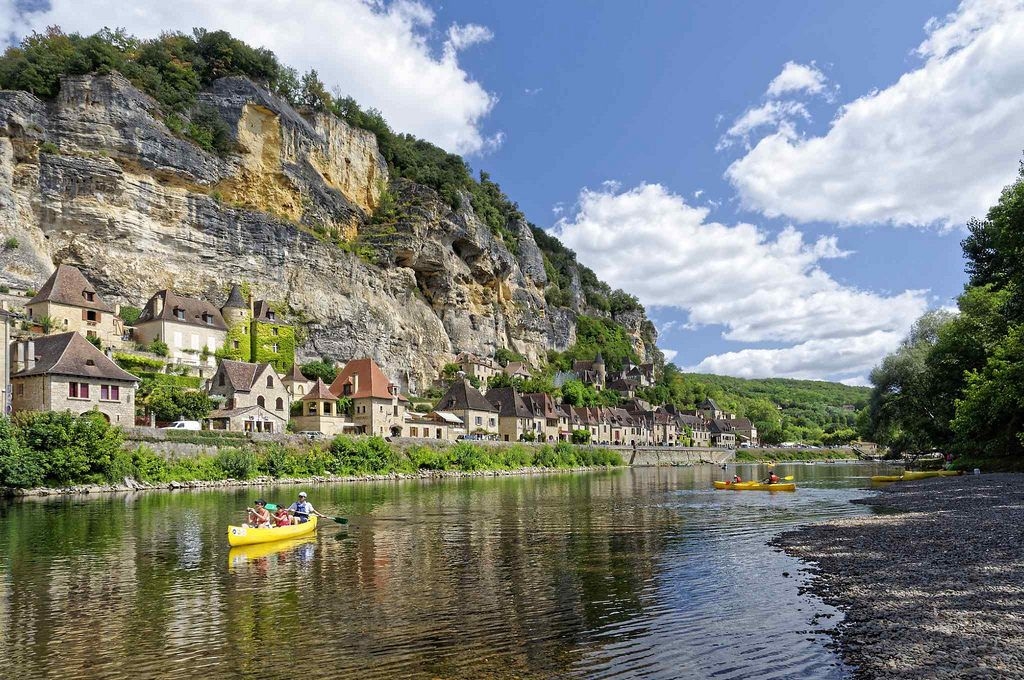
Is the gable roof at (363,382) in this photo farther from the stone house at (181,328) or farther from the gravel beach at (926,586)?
the gravel beach at (926,586)

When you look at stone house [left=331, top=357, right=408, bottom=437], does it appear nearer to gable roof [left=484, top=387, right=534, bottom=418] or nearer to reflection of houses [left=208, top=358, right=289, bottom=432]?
reflection of houses [left=208, top=358, right=289, bottom=432]

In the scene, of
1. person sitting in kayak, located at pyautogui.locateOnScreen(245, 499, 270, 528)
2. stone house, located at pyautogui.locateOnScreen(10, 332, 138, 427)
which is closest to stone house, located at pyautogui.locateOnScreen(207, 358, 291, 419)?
stone house, located at pyautogui.locateOnScreen(10, 332, 138, 427)

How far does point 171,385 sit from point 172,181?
29313 mm

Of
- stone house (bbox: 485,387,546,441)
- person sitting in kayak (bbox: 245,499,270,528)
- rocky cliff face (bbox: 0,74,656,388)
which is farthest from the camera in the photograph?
stone house (bbox: 485,387,546,441)

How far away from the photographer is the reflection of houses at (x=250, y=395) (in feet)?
190

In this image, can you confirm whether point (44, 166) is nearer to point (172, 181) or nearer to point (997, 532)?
point (172, 181)

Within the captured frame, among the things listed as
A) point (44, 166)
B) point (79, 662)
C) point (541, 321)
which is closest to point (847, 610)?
point (79, 662)

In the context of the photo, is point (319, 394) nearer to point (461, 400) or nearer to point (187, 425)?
point (187, 425)

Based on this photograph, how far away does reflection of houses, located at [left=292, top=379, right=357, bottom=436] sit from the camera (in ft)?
215

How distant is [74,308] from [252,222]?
24.3 meters

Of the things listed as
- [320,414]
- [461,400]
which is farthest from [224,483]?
[461,400]

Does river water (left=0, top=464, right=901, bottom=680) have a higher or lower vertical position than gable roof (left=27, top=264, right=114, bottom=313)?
lower

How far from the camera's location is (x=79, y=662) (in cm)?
1110

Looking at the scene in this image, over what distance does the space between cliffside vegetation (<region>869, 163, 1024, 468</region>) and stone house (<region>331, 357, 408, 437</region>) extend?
46.5 meters
